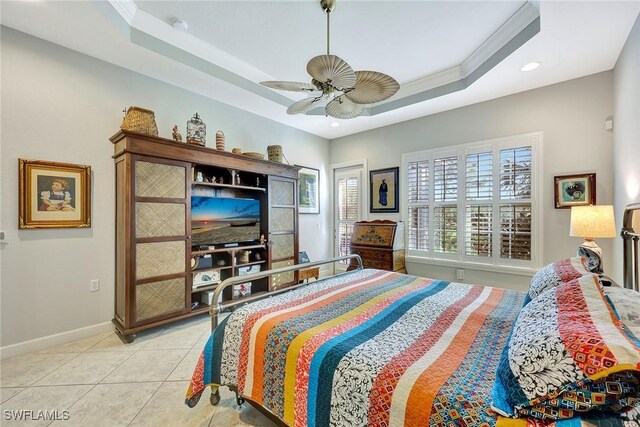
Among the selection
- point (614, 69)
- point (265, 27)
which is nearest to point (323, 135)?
point (265, 27)

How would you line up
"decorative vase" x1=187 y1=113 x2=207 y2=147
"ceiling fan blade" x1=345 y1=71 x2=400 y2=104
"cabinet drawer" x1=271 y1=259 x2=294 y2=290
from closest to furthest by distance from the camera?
"ceiling fan blade" x1=345 y1=71 x2=400 y2=104, "decorative vase" x1=187 y1=113 x2=207 y2=147, "cabinet drawer" x1=271 y1=259 x2=294 y2=290

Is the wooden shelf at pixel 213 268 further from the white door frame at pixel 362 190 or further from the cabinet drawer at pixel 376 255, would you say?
the white door frame at pixel 362 190

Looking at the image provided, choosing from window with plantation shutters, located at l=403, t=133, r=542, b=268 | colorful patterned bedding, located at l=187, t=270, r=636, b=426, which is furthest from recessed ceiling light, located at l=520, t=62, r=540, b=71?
colorful patterned bedding, located at l=187, t=270, r=636, b=426

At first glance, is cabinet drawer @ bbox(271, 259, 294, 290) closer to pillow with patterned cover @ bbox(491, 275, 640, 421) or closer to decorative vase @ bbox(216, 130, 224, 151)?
decorative vase @ bbox(216, 130, 224, 151)

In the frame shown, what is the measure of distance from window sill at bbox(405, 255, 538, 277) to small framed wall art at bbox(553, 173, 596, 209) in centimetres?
86

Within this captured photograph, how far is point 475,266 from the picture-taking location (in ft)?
12.1

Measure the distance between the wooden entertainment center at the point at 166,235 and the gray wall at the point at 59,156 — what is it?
18 cm

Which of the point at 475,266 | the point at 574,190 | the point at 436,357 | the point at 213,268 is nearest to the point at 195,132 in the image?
the point at 213,268

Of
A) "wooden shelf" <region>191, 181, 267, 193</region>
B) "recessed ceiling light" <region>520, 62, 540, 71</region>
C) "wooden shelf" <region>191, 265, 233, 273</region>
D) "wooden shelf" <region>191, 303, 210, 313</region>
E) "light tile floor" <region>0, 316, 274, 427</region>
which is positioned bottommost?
"light tile floor" <region>0, 316, 274, 427</region>

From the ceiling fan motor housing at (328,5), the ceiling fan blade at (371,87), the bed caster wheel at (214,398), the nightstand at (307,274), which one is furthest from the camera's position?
the nightstand at (307,274)

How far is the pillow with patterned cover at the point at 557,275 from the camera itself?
1.52 meters

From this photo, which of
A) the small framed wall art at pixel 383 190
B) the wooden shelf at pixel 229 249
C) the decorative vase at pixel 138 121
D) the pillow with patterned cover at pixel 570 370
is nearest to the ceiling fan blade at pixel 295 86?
the decorative vase at pixel 138 121

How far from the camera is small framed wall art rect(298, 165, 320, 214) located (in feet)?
16.3

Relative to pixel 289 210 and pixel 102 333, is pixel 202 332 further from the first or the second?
pixel 289 210
